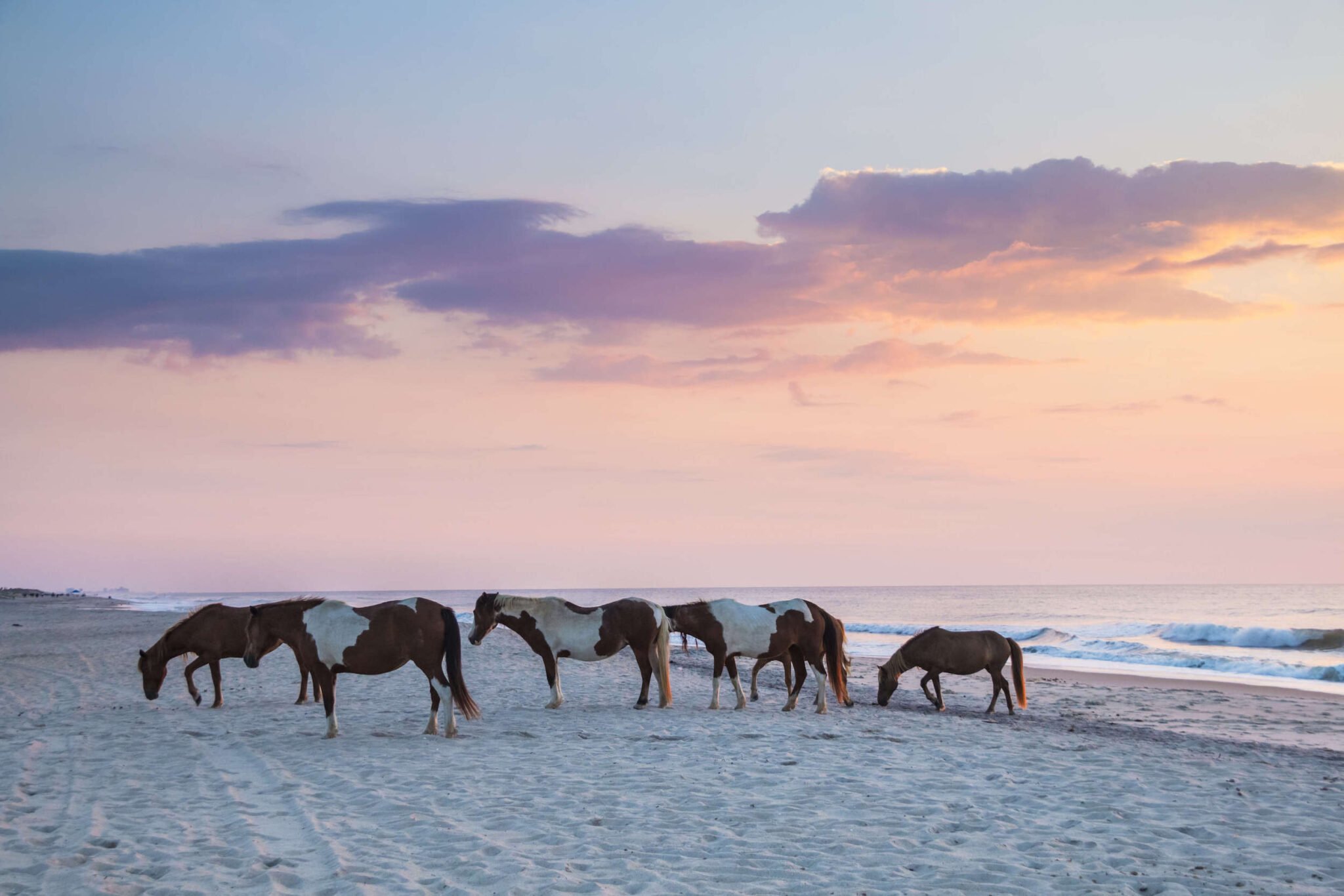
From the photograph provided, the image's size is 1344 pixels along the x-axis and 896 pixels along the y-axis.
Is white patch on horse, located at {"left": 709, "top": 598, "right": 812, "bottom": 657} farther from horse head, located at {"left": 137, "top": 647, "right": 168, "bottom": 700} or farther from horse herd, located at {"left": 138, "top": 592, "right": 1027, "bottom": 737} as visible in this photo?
horse head, located at {"left": 137, "top": 647, "right": 168, "bottom": 700}

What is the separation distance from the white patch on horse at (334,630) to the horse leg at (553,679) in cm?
324

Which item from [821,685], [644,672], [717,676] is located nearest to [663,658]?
[644,672]

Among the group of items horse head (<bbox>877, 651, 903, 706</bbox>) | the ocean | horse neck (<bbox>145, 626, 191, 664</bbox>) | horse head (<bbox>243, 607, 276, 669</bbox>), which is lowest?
the ocean

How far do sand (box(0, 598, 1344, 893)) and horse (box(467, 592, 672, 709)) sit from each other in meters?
0.75

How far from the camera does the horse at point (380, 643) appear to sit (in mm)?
11281

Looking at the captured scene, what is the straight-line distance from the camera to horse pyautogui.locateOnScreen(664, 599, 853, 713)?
1414cm

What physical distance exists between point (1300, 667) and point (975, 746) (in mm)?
16164

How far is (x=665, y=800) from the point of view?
7.75 meters

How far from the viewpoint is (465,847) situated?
6383 millimetres

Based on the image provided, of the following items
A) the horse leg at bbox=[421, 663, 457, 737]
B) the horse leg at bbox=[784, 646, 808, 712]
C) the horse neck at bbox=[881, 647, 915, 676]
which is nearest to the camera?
the horse leg at bbox=[421, 663, 457, 737]

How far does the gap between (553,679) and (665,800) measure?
257 inches

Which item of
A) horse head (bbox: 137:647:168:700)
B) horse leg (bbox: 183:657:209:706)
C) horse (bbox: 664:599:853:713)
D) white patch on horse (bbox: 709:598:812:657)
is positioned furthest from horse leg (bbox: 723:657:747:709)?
horse head (bbox: 137:647:168:700)

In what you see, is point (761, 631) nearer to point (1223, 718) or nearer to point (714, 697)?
point (714, 697)

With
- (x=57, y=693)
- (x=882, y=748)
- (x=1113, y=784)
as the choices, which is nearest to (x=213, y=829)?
(x=882, y=748)
